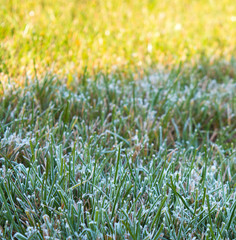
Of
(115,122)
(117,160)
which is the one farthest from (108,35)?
(117,160)

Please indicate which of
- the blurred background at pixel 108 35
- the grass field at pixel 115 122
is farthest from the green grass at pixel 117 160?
the blurred background at pixel 108 35

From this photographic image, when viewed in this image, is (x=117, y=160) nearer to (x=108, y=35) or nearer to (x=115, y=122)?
(x=115, y=122)

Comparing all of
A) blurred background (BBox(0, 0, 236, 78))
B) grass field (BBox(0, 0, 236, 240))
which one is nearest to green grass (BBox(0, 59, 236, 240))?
grass field (BBox(0, 0, 236, 240))

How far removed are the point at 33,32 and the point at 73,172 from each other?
1.71 metres

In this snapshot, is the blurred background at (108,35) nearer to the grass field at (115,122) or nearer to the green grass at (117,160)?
the grass field at (115,122)

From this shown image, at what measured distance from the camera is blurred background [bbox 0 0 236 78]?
103 inches

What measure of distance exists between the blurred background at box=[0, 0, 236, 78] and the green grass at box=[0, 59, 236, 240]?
0.29 m

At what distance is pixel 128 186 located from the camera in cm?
151

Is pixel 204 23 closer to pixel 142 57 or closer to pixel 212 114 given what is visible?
pixel 142 57

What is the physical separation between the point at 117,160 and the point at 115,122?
20.7 inches

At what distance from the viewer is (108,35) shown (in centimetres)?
315

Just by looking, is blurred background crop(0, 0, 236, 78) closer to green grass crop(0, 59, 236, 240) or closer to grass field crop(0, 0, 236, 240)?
grass field crop(0, 0, 236, 240)

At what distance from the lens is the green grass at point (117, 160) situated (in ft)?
4.40

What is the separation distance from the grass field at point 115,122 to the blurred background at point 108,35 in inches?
0.5
